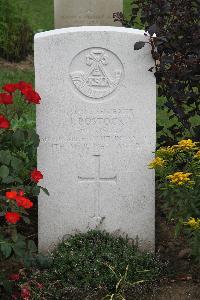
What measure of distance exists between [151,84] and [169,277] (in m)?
1.17

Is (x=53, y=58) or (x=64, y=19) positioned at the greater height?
(x=64, y=19)

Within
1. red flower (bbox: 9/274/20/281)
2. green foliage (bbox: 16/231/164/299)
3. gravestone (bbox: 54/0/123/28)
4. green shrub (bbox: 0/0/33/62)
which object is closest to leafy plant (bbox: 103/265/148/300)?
green foliage (bbox: 16/231/164/299)

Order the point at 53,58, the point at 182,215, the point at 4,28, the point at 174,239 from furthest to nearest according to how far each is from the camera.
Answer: the point at 4,28 → the point at 174,239 → the point at 53,58 → the point at 182,215

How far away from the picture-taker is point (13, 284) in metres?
4.13

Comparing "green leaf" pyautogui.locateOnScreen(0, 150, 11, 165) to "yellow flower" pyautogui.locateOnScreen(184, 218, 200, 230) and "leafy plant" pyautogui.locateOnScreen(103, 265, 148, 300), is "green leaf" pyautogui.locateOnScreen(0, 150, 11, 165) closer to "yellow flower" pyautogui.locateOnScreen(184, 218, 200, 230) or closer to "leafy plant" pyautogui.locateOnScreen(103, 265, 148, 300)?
"leafy plant" pyautogui.locateOnScreen(103, 265, 148, 300)

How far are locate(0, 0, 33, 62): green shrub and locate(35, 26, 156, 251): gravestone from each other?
574cm

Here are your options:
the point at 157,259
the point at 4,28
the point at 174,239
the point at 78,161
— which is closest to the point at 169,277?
the point at 157,259

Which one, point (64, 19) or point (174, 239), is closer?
point (174, 239)

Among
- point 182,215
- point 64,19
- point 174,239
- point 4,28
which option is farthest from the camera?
point 4,28

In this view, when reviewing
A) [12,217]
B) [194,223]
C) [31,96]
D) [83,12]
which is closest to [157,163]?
[194,223]

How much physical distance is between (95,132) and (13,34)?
5916 mm

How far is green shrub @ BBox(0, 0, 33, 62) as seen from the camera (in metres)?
9.91

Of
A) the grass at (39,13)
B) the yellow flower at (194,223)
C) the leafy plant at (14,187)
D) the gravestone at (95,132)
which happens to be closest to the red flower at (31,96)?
the leafy plant at (14,187)

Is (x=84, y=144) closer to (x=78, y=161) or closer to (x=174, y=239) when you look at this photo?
(x=78, y=161)
